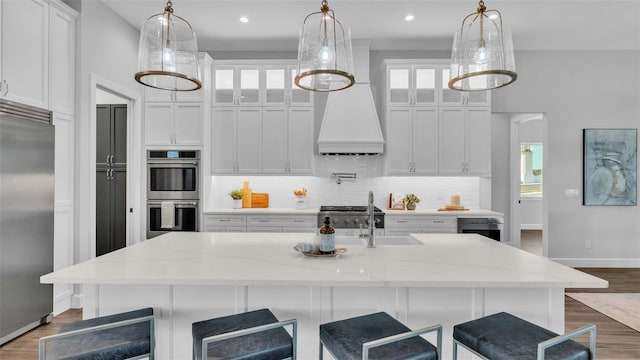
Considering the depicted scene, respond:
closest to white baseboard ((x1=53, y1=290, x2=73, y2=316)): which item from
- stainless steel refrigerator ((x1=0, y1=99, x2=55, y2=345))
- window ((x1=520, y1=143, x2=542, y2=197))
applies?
stainless steel refrigerator ((x1=0, y1=99, x2=55, y2=345))

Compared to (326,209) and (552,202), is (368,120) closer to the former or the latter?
(326,209)

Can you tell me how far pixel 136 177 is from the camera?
14.3ft

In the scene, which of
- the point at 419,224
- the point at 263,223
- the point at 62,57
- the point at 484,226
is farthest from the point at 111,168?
the point at 484,226

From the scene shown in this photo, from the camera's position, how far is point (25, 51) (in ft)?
9.42

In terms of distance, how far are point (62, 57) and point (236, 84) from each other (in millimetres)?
1895

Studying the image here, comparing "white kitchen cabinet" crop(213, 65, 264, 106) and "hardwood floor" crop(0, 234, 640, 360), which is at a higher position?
"white kitchen cabinet" crop(213, 65, 264, 106)

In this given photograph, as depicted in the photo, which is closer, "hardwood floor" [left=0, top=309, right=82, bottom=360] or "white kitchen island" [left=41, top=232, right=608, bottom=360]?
"white kitchen island" [left=41, top=232, right=608, bottom=360]

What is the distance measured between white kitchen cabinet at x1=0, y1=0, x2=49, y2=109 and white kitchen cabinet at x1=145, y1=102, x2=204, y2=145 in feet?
4.65

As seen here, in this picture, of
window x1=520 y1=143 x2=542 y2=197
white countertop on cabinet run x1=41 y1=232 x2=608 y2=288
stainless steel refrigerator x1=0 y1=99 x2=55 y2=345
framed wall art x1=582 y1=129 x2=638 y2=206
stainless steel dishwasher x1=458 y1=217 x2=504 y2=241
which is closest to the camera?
white countertop on cabinet run x1=41 y1=232 x2=608 y2=288

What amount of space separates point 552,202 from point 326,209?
3291 millimetres

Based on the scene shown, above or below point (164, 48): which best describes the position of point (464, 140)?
below

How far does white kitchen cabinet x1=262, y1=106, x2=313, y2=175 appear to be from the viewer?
461cm

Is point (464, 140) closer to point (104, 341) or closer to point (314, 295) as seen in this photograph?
point (314, 295)

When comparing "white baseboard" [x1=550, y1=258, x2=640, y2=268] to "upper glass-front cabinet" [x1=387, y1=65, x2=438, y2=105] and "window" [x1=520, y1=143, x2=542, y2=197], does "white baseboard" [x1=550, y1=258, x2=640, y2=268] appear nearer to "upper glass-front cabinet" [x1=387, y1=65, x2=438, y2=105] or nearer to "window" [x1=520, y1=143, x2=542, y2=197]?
"upper glass-front cabinet" [x1=387, y1=65, x2=438, y2=105]
